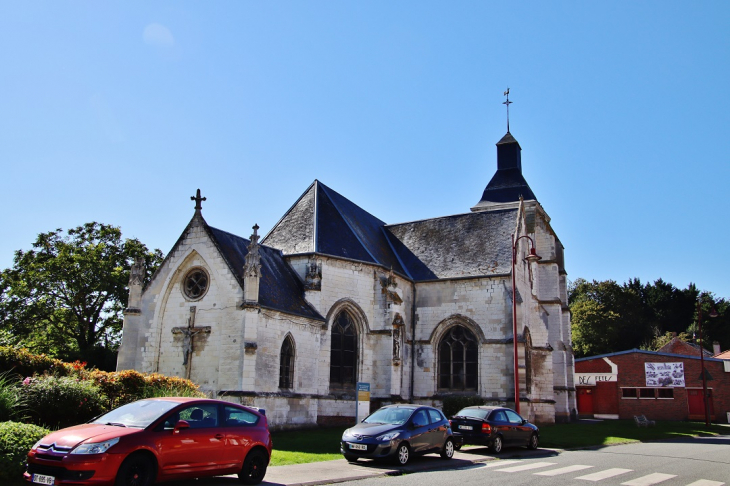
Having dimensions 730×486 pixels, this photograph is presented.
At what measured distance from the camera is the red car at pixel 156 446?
816cm

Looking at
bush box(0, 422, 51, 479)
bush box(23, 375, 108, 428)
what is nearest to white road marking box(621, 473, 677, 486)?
bush box(0, 422, 51, 479)

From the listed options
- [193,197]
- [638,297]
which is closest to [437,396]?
[193,197]

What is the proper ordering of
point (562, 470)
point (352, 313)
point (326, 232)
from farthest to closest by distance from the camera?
point (326, 232) < point (352, 313) < point (562, 470)

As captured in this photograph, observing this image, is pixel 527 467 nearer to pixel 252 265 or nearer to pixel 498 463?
pixel 498 463

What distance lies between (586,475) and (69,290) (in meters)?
31.9

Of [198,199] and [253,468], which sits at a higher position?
[198,199]

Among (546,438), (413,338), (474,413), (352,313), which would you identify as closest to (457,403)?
(413,338)

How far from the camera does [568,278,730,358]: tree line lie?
62094 millimetres

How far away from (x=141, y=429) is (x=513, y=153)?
1337 inches

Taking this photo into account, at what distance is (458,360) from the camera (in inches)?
1063

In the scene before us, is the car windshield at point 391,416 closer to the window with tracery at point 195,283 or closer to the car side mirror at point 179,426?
the car side mirror at point 179,426

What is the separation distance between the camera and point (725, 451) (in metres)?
18.9

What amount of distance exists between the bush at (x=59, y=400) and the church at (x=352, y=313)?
6.40 m

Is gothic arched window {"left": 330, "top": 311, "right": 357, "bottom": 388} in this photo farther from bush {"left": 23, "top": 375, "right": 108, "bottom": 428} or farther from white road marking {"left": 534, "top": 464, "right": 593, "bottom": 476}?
bush {"left": 23, "top": 375, "right": 108, "bottom": 428}
